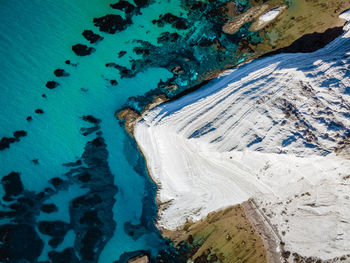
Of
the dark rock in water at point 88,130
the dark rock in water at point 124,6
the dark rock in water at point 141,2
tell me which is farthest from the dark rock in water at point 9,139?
the dark rock in water at point 141,2

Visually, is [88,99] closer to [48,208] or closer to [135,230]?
[48,208]

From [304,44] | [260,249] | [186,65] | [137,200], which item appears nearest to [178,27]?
[186,65]

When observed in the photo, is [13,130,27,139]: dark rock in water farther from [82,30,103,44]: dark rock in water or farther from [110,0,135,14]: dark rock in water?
[110,0,135,14]: dark rock in water

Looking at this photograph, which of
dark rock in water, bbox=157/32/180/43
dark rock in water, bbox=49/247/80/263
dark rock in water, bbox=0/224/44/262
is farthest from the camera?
dark rock in water, bbox=157/32/180/43

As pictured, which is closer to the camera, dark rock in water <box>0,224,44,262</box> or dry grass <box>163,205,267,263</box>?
dark rock in water <box>0,224,44,262</box>

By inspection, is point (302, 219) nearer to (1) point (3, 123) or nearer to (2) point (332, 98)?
(2) point (332, 98)

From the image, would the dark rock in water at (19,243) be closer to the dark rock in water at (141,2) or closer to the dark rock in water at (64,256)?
the dark rock in water at (64,256)

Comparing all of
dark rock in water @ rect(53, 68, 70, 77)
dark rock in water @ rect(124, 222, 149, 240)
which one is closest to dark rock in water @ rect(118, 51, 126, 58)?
dark rock in water @ rect(53, 68, 70, 77)

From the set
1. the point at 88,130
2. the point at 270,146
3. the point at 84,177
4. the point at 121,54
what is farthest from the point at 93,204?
the point at 270,146
